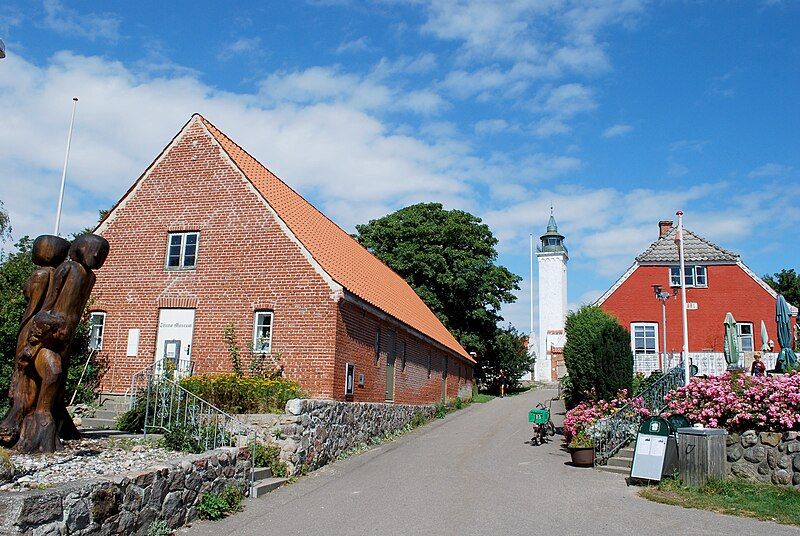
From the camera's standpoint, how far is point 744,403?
561 inches

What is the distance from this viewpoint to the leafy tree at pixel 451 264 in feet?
136

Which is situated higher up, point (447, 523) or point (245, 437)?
point (245, 437)

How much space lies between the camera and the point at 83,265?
10.1m

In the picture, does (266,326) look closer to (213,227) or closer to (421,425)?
(213,227)

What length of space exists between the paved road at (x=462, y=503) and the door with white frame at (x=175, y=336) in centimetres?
540

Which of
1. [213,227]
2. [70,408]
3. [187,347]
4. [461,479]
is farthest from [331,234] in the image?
[461,479]

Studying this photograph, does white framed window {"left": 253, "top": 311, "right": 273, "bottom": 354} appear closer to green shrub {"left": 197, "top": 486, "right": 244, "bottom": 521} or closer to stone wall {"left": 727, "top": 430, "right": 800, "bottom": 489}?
green shrub {"left": 197, "top": 486, "right": 244, "bottom": 521}

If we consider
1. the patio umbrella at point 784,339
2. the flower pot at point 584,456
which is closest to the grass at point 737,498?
the flower pot at point 584,456

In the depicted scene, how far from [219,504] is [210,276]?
923 cm

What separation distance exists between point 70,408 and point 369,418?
7.47 metres

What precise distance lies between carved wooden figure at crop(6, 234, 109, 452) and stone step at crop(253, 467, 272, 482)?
3710 millimetres

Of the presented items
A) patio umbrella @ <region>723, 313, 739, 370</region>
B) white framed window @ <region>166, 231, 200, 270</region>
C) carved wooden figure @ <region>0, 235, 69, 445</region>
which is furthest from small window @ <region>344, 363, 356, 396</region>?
patio umbrella @ <region>723, 313, 739, 370</region>

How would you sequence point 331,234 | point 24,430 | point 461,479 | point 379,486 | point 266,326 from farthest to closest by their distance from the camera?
point 331,234 → point 266,326 → point 461,479 → point 379,486 → point 24,430

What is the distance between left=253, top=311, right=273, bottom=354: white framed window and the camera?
679 inches
